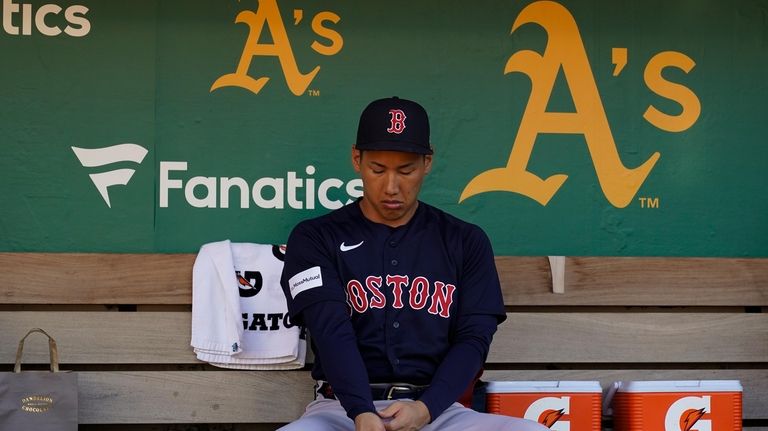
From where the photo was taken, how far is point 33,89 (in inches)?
158

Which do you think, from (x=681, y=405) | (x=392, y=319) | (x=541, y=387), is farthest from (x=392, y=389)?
(x=681, y=405)

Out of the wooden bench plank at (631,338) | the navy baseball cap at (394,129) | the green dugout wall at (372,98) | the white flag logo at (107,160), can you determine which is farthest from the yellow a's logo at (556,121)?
the white flag logo at (107,160)

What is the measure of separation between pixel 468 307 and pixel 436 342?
0.48 feet

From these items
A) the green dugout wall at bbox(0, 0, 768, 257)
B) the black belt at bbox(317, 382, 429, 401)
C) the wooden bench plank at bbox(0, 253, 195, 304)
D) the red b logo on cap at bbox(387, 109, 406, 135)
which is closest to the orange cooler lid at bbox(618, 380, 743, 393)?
the green dugout wall at bbox(0, 0, 768, 257)

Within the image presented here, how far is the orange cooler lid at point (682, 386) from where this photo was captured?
3.78m

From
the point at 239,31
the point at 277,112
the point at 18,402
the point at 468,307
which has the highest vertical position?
the point at 239,31

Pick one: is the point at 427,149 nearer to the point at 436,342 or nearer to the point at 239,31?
the point at 436,342

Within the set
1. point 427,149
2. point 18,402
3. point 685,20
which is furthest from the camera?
point 685,20

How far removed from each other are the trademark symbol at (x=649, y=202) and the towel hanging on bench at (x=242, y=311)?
1423 millimetres

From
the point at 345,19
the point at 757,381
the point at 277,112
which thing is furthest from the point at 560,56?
the point at 757,381

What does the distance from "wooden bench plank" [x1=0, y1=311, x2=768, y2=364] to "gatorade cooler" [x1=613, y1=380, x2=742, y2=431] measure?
0.31m

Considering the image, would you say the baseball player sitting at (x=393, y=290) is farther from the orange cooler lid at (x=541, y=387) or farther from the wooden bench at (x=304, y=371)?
the wooden bench at (x=304, y=371)

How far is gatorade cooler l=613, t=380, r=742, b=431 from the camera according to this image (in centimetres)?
377

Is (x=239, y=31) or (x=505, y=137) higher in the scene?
(x=239, y=31)
